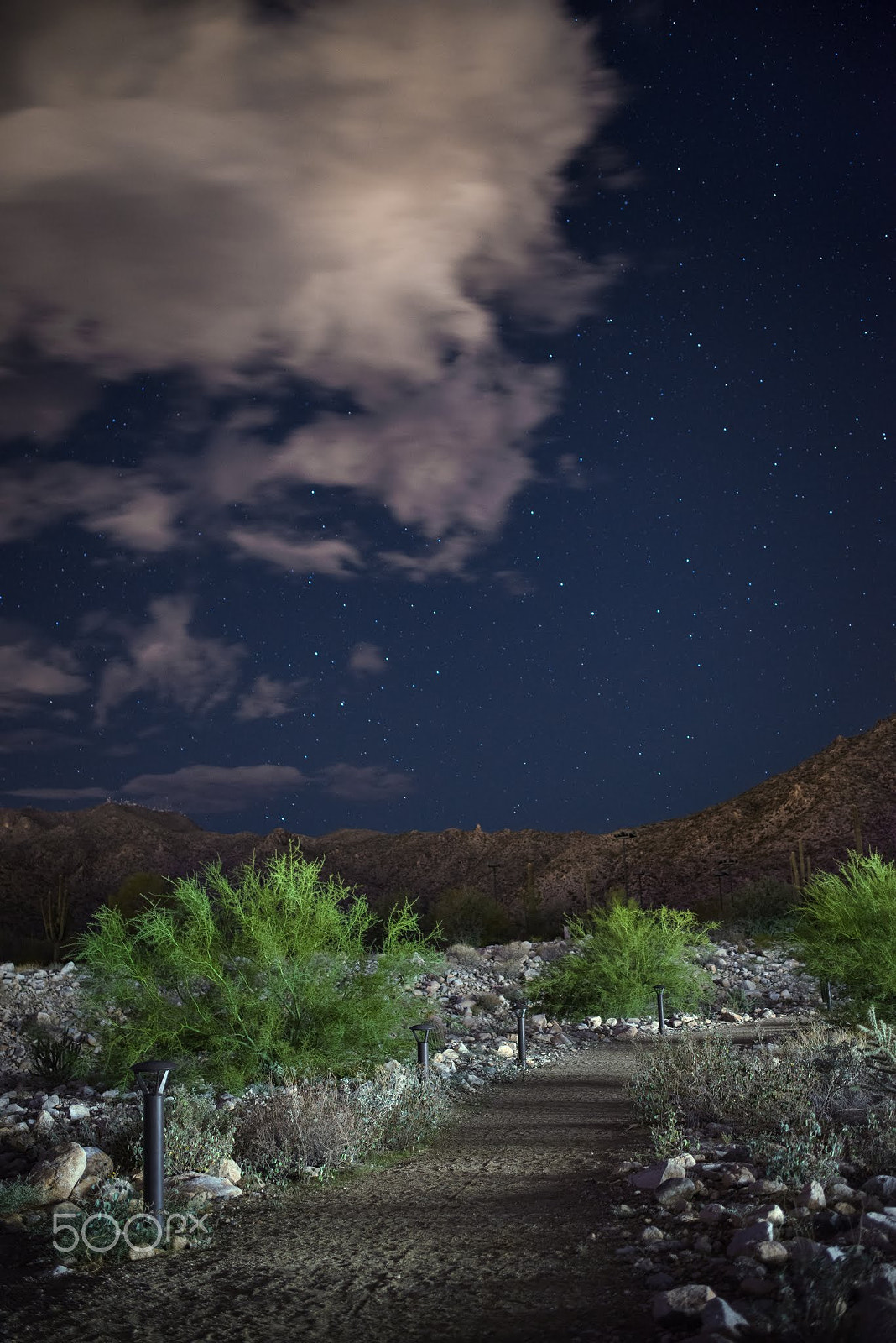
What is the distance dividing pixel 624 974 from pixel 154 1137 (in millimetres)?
14668

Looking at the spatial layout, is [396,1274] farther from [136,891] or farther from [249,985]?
[136,891]

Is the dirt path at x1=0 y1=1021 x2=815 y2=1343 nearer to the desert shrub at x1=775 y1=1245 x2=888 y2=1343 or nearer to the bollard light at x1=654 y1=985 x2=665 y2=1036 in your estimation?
the desert shrub at x1=775 y1=1245 x2=888 y2=1343

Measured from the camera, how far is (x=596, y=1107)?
11.4m

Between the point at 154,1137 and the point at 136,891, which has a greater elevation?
the point at 136,891

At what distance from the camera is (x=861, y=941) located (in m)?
15.8

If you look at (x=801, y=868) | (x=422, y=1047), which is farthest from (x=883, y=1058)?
(x=801, y=868)

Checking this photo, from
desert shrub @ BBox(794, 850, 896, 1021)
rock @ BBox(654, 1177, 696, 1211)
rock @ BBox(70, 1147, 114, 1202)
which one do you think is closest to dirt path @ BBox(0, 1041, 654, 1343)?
rock @ BBox(654, 1177, 696, 1211)

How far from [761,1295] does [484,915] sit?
44.5 m

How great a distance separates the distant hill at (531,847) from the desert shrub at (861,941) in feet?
99.8

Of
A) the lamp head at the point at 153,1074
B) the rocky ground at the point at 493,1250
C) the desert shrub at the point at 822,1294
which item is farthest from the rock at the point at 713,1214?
the lamp head at the point at 153,1074

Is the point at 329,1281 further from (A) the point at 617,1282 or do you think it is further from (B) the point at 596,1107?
(B) the point at 596,1107

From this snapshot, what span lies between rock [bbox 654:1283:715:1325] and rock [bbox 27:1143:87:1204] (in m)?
5.11

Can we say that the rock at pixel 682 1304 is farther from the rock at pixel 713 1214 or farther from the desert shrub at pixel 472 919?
the desert shrub at pixel 472 919

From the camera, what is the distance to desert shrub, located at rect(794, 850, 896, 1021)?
1554cm
